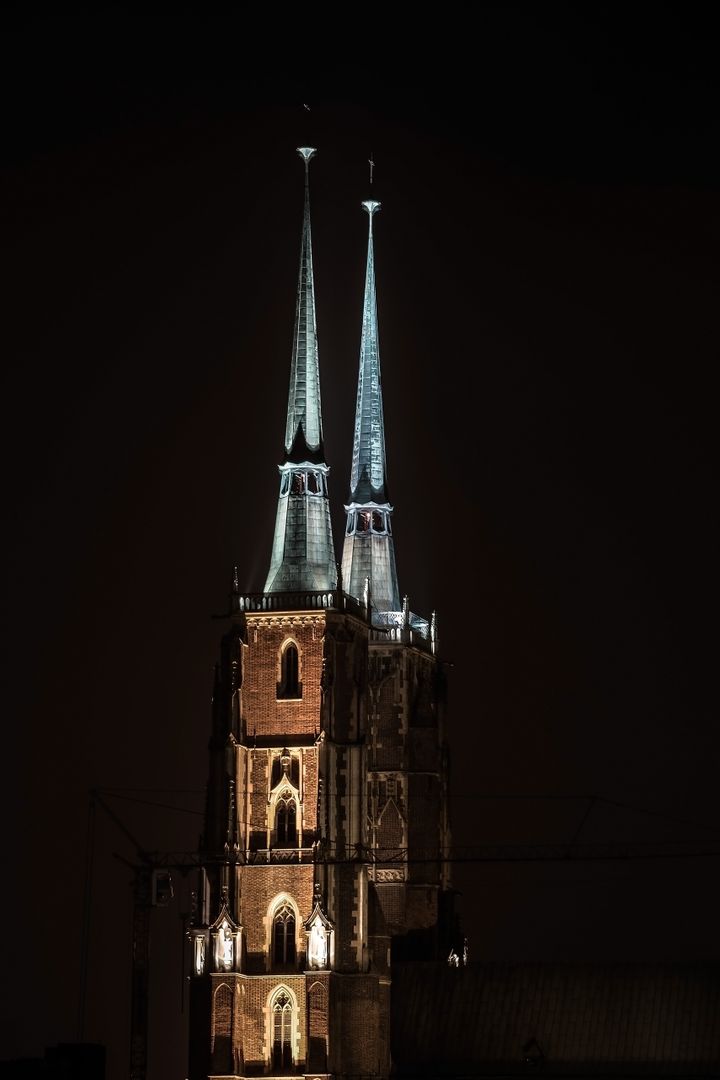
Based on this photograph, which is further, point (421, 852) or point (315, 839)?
point (421, 852)

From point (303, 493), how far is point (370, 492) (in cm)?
1415

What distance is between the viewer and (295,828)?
15112 centimetres

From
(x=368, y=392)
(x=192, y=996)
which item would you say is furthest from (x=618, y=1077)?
(x=368, y=392)

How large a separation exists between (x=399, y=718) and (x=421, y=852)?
7024 mm

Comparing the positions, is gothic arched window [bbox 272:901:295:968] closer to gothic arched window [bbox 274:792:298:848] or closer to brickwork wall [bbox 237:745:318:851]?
gothic arched window [bbox 274:792:298:848]

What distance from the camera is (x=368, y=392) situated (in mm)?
174000

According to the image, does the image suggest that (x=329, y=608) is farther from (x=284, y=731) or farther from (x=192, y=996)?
(x=192, y=996)

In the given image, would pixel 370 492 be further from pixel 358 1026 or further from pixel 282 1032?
pixel 282 1032

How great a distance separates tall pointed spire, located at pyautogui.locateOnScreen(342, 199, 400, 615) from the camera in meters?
169

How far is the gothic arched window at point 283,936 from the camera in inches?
5901

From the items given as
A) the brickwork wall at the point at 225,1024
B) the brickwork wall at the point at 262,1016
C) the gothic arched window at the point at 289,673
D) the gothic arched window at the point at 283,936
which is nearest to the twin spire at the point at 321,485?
the gothic arched window at the point at 289,673

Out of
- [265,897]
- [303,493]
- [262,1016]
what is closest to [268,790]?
[265,897]

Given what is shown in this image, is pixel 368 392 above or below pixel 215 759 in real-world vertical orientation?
above

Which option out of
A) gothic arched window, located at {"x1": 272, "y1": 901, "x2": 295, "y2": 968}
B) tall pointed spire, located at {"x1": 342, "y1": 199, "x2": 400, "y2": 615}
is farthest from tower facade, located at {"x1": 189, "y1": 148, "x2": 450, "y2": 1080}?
tall pointed spire, located at {"x1": 342, "y1": 199, "x2": 400, "y2": 615}
